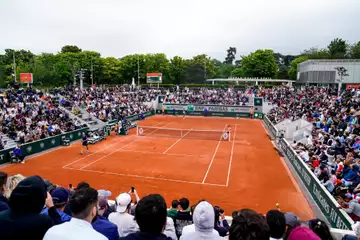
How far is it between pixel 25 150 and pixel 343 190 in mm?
21583

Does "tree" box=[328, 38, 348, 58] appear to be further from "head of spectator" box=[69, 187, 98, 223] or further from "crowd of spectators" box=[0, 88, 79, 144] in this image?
"head of spectator" box=[69, 187, 98, 223]

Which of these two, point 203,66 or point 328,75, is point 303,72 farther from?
point 203,66

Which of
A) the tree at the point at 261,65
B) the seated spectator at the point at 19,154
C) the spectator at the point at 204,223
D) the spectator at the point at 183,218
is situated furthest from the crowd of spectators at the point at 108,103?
the tree at the point at 261,65

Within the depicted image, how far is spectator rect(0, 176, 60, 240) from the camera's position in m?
2.82

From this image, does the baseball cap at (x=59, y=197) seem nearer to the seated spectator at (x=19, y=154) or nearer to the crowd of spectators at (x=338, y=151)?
the crowd of spectators at (x=338, y=151)

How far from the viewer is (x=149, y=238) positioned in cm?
272

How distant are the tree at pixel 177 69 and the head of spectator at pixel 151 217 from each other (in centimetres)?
7855

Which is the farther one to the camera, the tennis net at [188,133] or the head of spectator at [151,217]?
the tennis net at [188,133]

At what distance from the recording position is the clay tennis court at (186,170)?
14.1 m

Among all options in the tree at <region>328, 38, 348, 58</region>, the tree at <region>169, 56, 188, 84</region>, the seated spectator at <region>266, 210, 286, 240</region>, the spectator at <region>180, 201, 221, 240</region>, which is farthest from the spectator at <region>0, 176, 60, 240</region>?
the tree at <region>328, 38, 348, 58</region>

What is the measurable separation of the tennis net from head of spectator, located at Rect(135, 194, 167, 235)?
2574 centimetres

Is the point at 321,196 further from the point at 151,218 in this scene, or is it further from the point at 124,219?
the point at 151,218

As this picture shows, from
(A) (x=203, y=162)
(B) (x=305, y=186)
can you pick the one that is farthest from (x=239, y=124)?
(B) (x=305, y=186)

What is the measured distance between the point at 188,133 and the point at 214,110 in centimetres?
1639
